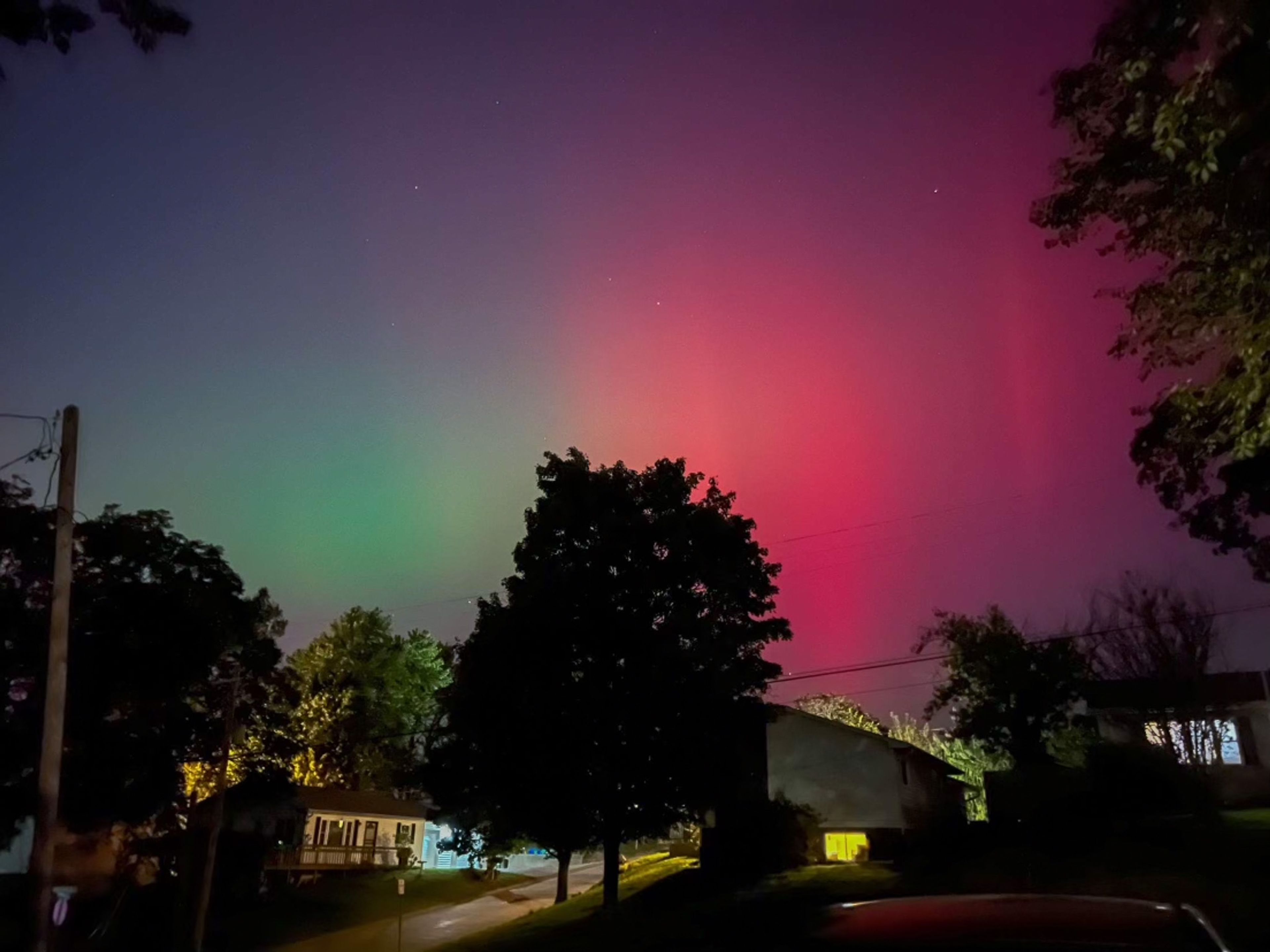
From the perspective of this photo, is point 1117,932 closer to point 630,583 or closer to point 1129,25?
point 1129,25

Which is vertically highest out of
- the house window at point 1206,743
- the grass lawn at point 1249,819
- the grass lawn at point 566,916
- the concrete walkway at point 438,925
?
the house window at point 1206,743

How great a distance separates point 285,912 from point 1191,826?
37.4 metres

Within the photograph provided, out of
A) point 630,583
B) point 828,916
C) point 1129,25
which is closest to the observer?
point 828,916

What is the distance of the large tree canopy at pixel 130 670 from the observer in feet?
106

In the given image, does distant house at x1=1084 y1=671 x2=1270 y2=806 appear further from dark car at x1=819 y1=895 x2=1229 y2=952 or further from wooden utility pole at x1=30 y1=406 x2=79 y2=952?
dark car at x1=819 y1=895 x2=1229 y2=952

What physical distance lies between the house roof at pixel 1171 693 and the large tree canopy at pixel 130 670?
39338mm

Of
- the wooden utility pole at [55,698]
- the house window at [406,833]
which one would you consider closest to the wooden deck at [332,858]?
the house window at [406,833]

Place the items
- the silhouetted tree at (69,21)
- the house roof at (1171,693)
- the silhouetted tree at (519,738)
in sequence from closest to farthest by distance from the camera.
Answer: the silhouetted tree at (69,21), the silhouetted tree at (519,738), the house roof at (1171,693)

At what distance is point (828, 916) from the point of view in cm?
399

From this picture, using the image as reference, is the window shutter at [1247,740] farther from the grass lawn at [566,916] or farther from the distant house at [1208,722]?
the grass lawn at [566,916]

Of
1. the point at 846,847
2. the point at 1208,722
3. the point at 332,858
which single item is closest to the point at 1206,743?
the point at 1208,722

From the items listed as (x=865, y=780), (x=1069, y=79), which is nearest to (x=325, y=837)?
(x=865, y=780)

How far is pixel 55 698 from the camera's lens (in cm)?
1600

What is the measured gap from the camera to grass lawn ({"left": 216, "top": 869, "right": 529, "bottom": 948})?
4100cm
